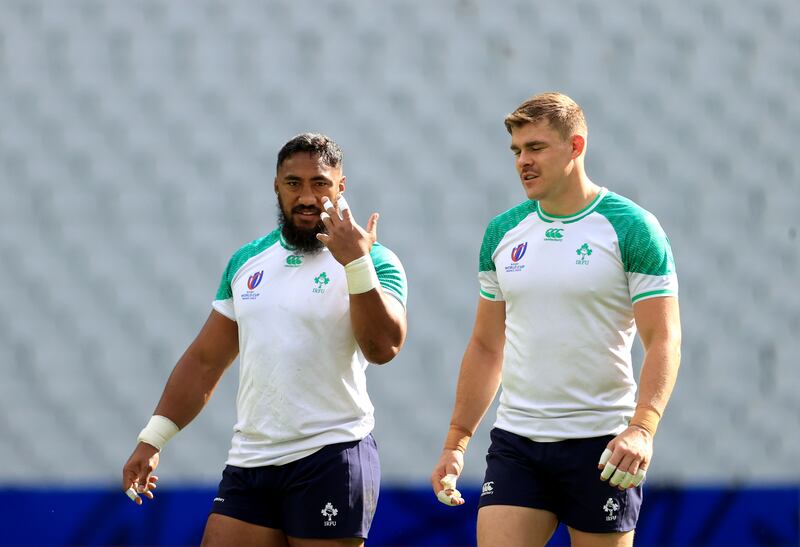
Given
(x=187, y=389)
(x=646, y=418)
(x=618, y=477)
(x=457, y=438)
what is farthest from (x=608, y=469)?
(x=187, y=389)

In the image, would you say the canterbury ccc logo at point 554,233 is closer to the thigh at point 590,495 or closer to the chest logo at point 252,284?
the thigh at point 590,495

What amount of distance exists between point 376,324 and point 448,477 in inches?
20.5

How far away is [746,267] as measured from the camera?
5.57 m

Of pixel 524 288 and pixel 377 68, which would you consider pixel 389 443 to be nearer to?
pixel 377 68

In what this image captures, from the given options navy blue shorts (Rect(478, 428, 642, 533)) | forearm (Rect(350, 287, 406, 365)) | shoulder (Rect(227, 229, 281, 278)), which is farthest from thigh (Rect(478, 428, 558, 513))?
shoulder (Rect(227, 229, 281, 278))

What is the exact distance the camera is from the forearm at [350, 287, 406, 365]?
3.41m

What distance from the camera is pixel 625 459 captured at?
3.06 m

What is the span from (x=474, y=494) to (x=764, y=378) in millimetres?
1463

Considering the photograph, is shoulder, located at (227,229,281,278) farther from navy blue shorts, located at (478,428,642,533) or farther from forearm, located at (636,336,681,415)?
forearm, located at (636,336,681,415)

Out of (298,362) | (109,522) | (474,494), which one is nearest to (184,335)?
(109,522)

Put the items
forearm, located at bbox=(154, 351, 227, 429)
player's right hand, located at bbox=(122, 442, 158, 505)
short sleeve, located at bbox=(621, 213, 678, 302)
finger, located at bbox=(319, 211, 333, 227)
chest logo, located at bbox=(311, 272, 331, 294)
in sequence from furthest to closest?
forearm, located at bbox=(154, 351, 227, 429), player's right hand, located at bbox=(122, 442, 158, 505), chest logo, located at bbox=(311, 272, 331, 294), finger, located at bbox=(319, 211, 333, 227), short sleeve, located at bbox=(621, 213, 678, 302)

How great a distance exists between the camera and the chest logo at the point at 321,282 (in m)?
3.58

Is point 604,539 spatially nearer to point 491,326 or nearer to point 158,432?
point 491,326

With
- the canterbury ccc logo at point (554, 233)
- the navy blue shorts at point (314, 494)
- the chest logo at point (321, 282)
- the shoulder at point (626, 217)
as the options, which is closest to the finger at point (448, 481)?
the navy blue shorts at point (314, 494)
